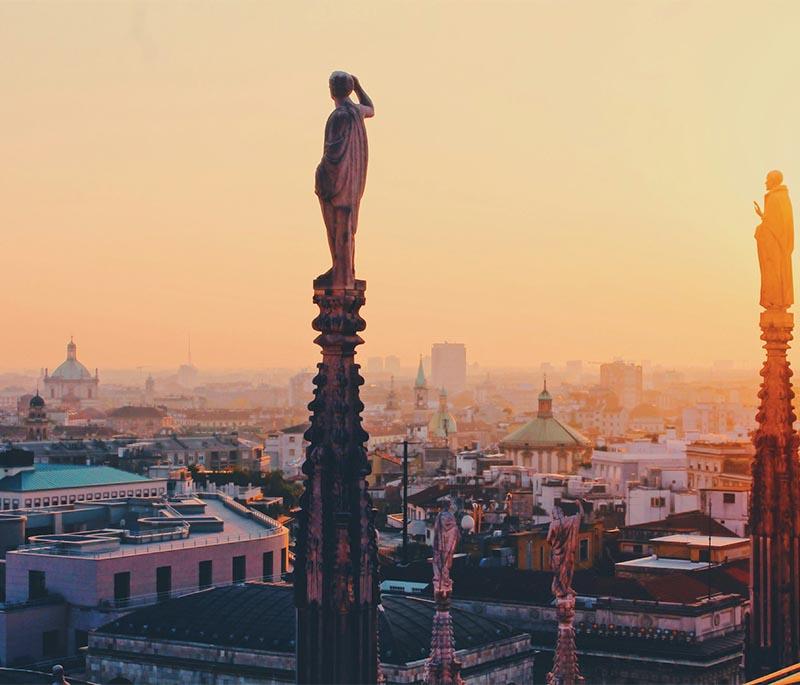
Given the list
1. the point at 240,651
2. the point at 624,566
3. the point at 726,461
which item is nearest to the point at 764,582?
the point at 240,651

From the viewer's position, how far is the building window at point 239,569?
151 ft

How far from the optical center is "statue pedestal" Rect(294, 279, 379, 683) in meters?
8.77

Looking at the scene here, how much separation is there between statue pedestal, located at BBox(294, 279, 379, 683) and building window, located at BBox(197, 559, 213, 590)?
119 feet

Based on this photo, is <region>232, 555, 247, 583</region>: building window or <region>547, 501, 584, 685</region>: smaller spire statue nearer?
<region>547, 501, 584, 685</region>: smaller spire statue

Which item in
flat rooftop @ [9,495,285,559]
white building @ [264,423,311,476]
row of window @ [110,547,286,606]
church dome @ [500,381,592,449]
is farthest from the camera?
white building @ [264,423,311,476]

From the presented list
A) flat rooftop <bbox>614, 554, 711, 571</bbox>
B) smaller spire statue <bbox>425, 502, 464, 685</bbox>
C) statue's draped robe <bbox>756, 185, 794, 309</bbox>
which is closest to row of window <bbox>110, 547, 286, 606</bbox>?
flat rooftop <bbox>614, 554, 711, 571</bbox>

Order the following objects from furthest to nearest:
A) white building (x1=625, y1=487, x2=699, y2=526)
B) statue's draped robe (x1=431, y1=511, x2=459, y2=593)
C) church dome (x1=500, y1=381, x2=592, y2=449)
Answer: church dome (x1=500, y1=381, x2=592, y2=449), white building (x1=625, y1=487, x2=699, y2=526), statue's draped robe (x1=431, y1=511, x2=459, y2=593)

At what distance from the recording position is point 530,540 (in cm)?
4569

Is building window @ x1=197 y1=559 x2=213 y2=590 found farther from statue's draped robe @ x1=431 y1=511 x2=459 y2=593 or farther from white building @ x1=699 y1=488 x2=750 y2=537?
statue's draped robe @ x1=431 y1=511 x2=459 y2=593

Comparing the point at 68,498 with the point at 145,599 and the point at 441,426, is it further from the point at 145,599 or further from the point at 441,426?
the point at 441,426

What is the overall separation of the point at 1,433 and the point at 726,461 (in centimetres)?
8867

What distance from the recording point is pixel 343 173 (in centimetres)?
911

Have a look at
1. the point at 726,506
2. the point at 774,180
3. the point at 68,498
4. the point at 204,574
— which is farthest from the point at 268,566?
the point at 774,180

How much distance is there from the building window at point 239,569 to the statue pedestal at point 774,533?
34.4 m
